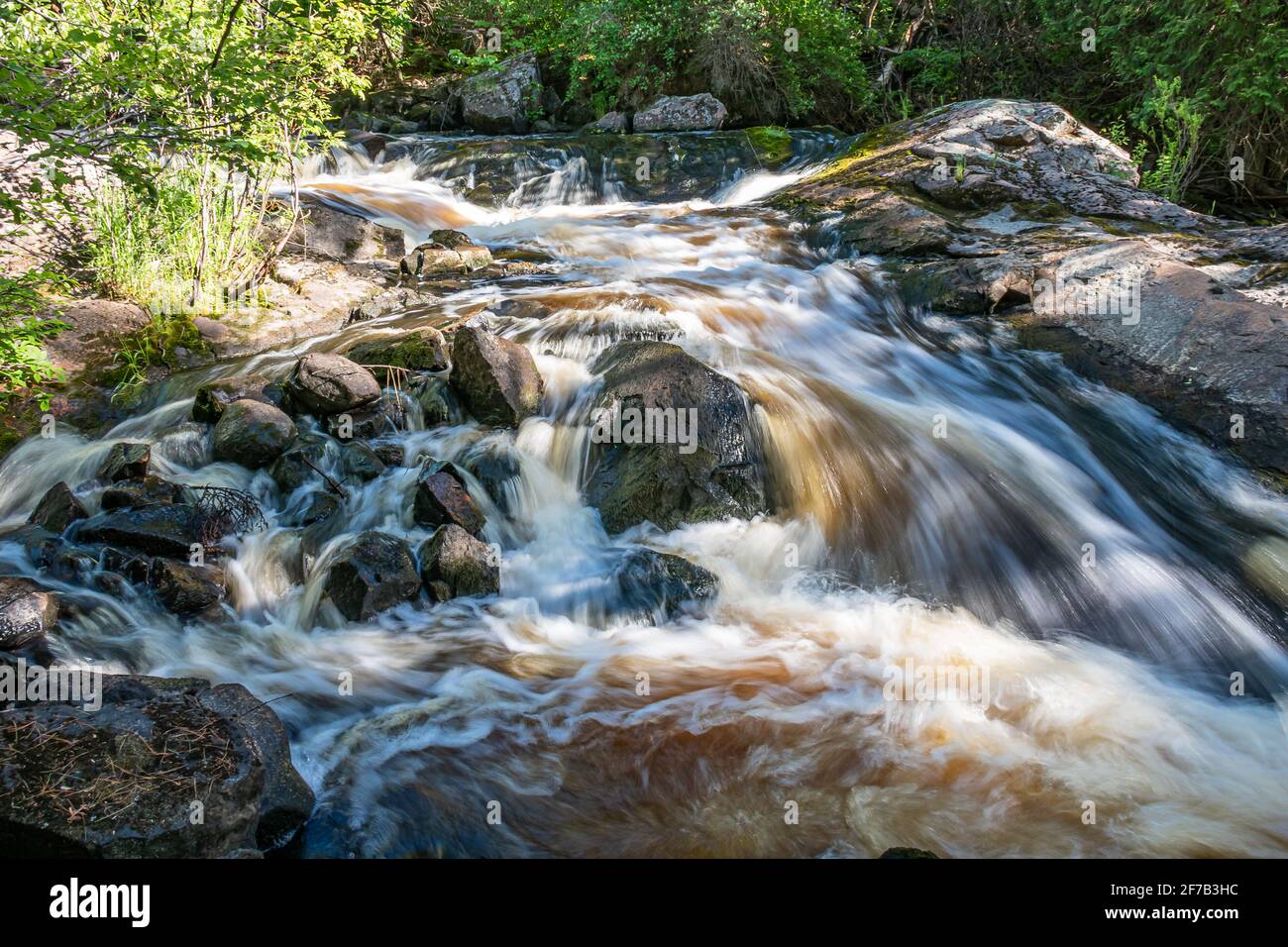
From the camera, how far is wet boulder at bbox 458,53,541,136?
51.1ft

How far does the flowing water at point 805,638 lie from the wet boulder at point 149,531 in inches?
11.0

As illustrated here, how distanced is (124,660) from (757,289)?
6.89m

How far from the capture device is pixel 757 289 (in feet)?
29.1

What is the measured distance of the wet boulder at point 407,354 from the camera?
21.4ft

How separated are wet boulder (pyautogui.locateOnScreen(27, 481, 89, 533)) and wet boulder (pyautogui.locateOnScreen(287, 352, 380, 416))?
1579 mm

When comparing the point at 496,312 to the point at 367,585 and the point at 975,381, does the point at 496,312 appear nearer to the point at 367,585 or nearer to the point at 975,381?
the point at 367,585

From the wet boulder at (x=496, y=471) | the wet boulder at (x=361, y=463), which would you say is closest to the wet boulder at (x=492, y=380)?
the wet boulder at (x=496, y=471)

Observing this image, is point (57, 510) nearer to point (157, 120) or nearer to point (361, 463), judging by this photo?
point (361, 463)

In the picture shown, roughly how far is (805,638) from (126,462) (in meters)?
4.45

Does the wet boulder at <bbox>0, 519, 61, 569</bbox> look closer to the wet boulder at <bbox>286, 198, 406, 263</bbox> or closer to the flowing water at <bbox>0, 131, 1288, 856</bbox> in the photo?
the flowing water at <bbox>0, 131, 1288, 856</bbox>

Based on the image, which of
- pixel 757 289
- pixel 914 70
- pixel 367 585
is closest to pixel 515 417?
pixel 367 585

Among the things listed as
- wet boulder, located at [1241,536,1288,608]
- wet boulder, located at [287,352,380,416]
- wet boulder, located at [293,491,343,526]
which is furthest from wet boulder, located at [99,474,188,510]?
wet boulder, located at [1241,536,1288,608]

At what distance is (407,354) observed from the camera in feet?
21.5
